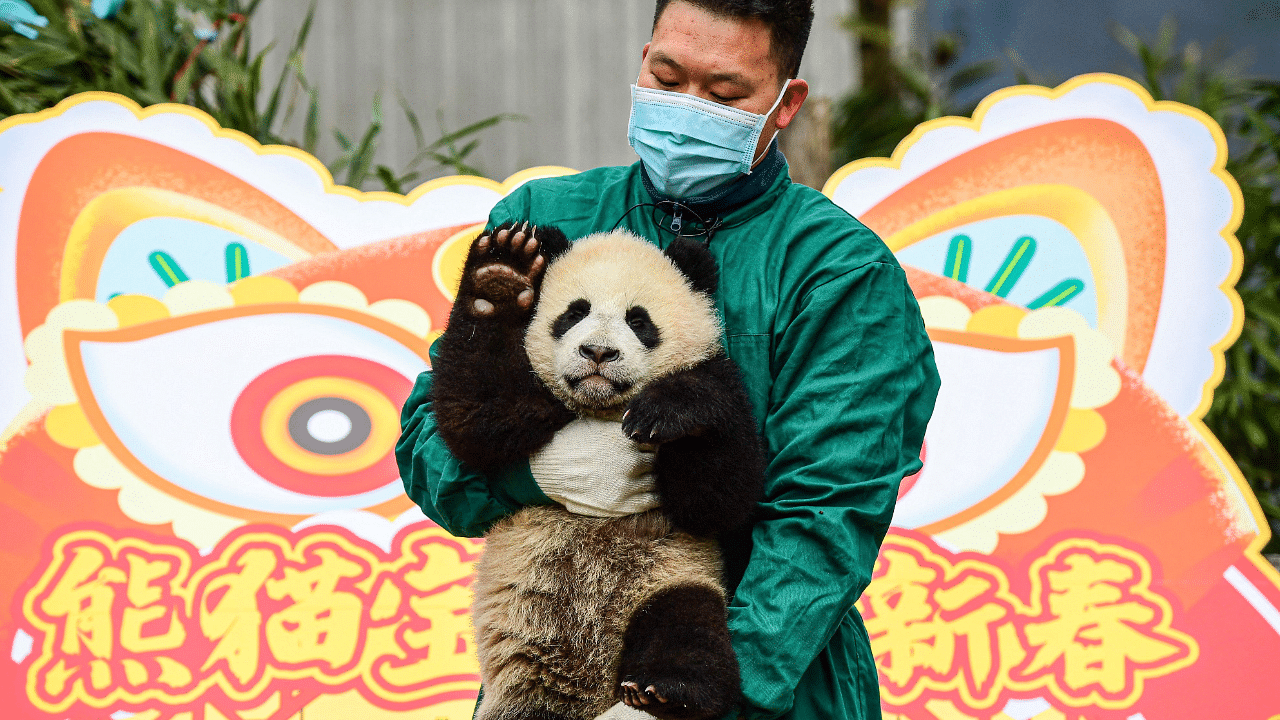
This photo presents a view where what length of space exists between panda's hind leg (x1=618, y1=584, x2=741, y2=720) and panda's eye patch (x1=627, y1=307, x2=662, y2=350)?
38 centimetres

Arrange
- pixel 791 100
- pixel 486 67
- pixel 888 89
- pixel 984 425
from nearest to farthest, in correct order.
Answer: pixel 791 100, pixel 984 425, pixel 486 67, pixel 888 89

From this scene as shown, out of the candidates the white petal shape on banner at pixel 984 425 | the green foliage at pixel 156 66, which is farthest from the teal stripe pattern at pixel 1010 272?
the green foliage at pixel 156 66

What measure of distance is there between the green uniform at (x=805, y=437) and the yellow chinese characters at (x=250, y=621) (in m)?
1.74

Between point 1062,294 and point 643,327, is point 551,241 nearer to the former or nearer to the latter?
point 643,327

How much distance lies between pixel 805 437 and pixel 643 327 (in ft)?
1.06

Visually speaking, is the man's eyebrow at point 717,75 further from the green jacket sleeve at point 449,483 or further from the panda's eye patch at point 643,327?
the green jacket sleeve at point 449,483

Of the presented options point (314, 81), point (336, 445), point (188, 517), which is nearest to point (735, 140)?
point (336, 445)

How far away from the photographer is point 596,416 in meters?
1.65

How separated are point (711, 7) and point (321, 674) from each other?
2.56 metres

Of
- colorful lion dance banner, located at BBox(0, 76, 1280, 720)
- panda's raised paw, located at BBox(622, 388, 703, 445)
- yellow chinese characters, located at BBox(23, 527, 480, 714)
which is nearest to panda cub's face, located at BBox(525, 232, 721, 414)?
panda's raised paw, located at BBox(622, 388, 703, 445)

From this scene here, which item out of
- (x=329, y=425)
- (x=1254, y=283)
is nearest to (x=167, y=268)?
(x=329, y=425)

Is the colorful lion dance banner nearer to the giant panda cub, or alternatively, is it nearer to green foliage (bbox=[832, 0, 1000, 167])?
green foliage (bbox=[832, 0, 1000, 167])

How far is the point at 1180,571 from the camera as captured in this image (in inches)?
132

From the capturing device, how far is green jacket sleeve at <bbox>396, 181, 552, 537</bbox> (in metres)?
1.66
